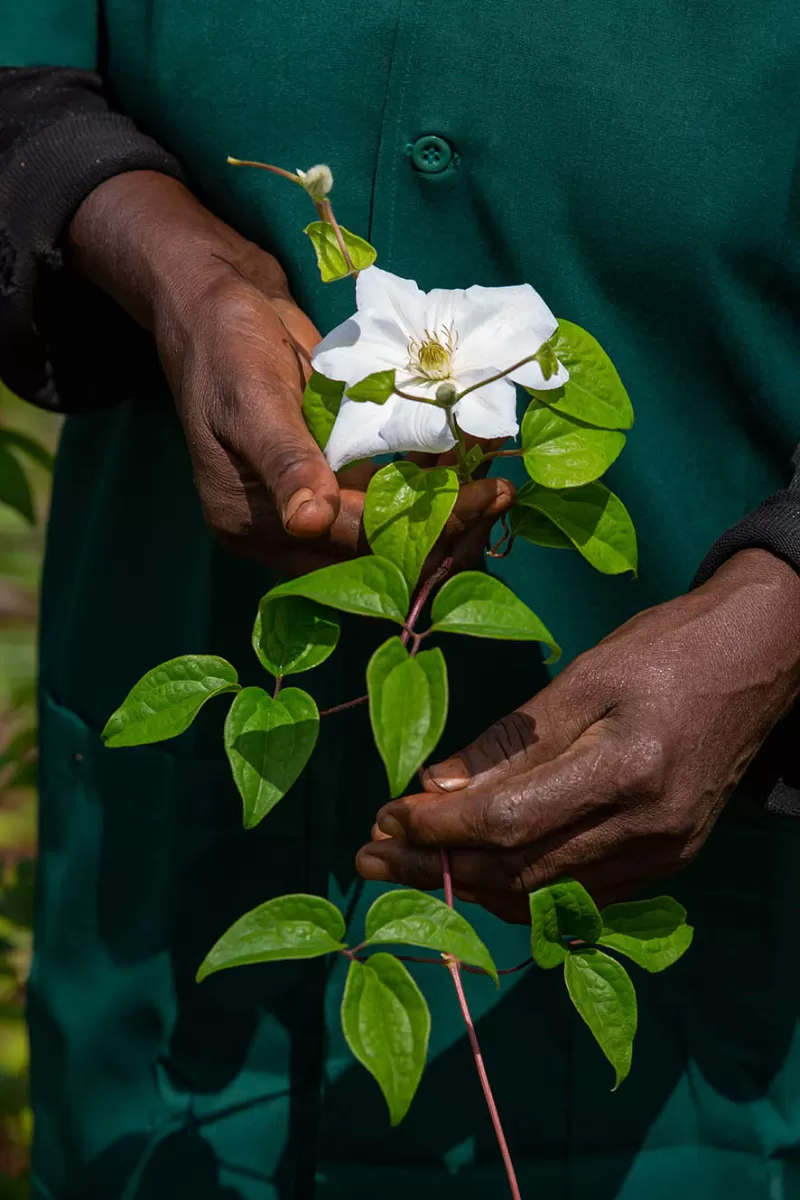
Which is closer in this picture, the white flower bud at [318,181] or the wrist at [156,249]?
the white flower bud at [318,181]

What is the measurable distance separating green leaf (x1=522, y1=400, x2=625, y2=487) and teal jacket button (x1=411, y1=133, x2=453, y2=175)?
23cm

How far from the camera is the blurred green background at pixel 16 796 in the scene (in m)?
1.32

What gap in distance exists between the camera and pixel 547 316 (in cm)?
64

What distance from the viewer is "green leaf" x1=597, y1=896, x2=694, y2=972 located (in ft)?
2.16

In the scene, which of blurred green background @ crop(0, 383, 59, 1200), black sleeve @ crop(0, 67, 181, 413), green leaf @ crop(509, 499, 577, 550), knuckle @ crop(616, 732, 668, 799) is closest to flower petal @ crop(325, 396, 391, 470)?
green leaf @ crop(509, 499, 577, 550)

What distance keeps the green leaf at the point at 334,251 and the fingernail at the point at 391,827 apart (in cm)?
31

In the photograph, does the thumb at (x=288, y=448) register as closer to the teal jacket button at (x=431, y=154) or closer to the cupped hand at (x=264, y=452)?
Result: the cupped hand at (x=264, y=452)

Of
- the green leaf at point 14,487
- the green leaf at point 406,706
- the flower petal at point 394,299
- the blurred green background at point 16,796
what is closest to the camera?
the green leaf at point 406,706

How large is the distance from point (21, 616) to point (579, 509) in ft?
7.60

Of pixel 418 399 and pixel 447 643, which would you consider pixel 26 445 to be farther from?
pixel 418 399

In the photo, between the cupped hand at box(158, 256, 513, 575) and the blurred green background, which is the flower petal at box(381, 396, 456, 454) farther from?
the blurred green background

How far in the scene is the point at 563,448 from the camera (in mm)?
647

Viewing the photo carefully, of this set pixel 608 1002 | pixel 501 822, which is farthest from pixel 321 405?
pixel 608 1002

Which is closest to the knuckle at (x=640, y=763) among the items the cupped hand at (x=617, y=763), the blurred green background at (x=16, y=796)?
the cupped hand at (x=617, y=763)
